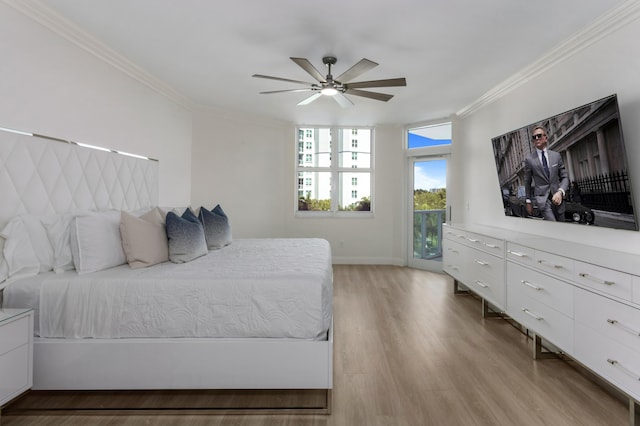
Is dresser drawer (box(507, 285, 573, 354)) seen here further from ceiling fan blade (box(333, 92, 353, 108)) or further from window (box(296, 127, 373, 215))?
window (box(296, 127, 373, 215))

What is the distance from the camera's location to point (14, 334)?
5.75ft

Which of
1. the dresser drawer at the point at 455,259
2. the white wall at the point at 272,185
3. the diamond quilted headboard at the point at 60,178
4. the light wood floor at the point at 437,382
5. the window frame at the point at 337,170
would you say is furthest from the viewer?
the window frame at the point at 337,170

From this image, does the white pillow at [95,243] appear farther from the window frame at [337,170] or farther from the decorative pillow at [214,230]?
the window frame at [337,170]

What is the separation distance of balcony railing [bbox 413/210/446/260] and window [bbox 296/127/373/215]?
943mm

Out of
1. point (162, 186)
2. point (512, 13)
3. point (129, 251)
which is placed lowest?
point (129, 251)

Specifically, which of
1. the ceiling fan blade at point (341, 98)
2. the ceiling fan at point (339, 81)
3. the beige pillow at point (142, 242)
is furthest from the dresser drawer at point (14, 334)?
the ceiling fan blade at point (341, 98)

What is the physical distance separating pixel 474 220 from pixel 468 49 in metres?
2.50

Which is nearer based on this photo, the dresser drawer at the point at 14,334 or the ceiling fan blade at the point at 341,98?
the dresser drawer at the point at 14,334

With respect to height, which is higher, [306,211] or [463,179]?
[463,179]

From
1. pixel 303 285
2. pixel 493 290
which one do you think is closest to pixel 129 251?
pixel 303 285

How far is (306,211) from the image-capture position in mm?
6234

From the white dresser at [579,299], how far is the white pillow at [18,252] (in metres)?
3.55

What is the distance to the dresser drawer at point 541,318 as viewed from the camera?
7.21 ft

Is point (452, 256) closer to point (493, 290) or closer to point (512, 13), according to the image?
point (493, 290)
